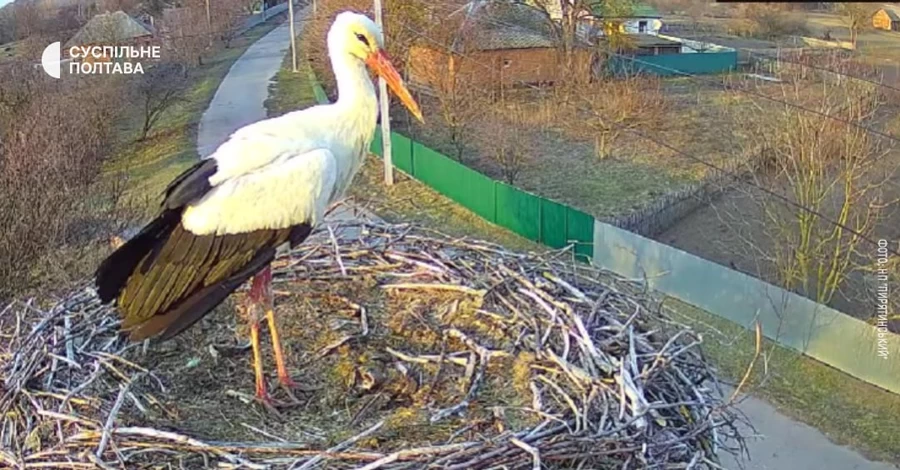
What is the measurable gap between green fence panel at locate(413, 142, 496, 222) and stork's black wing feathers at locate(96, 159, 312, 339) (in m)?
10.0

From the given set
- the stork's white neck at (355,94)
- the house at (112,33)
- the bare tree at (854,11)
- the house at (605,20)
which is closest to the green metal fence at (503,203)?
the bare tree at (854,11)

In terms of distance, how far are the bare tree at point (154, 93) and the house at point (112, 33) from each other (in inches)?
77.0

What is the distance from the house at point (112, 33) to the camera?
24.9 meters

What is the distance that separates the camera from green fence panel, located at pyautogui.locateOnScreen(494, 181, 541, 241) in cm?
1332

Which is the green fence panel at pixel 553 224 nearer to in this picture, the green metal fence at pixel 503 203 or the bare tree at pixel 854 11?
the green metal fence at pixel 503 203

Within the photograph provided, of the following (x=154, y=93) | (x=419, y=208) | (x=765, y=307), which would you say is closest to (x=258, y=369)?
(x=765, y=307)

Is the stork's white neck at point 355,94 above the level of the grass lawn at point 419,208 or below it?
above

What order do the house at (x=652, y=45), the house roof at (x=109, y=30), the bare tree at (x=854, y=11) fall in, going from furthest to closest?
the house at (x=652, y=45) → the house roof at (x=109, y=30) → the bare tree at (x=854, y=11)

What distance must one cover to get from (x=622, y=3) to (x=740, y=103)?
492cm

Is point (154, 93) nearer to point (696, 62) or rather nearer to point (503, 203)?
point (503, 203)

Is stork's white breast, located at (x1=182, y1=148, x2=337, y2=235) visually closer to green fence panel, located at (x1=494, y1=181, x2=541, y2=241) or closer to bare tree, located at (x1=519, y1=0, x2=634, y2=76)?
green fence panel, located at (x1=494, y1=181, x2=541, y2=241)

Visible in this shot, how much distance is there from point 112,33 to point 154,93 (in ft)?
17.1

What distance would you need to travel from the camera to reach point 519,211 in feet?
44.8

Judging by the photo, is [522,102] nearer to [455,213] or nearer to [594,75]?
[594,75]
